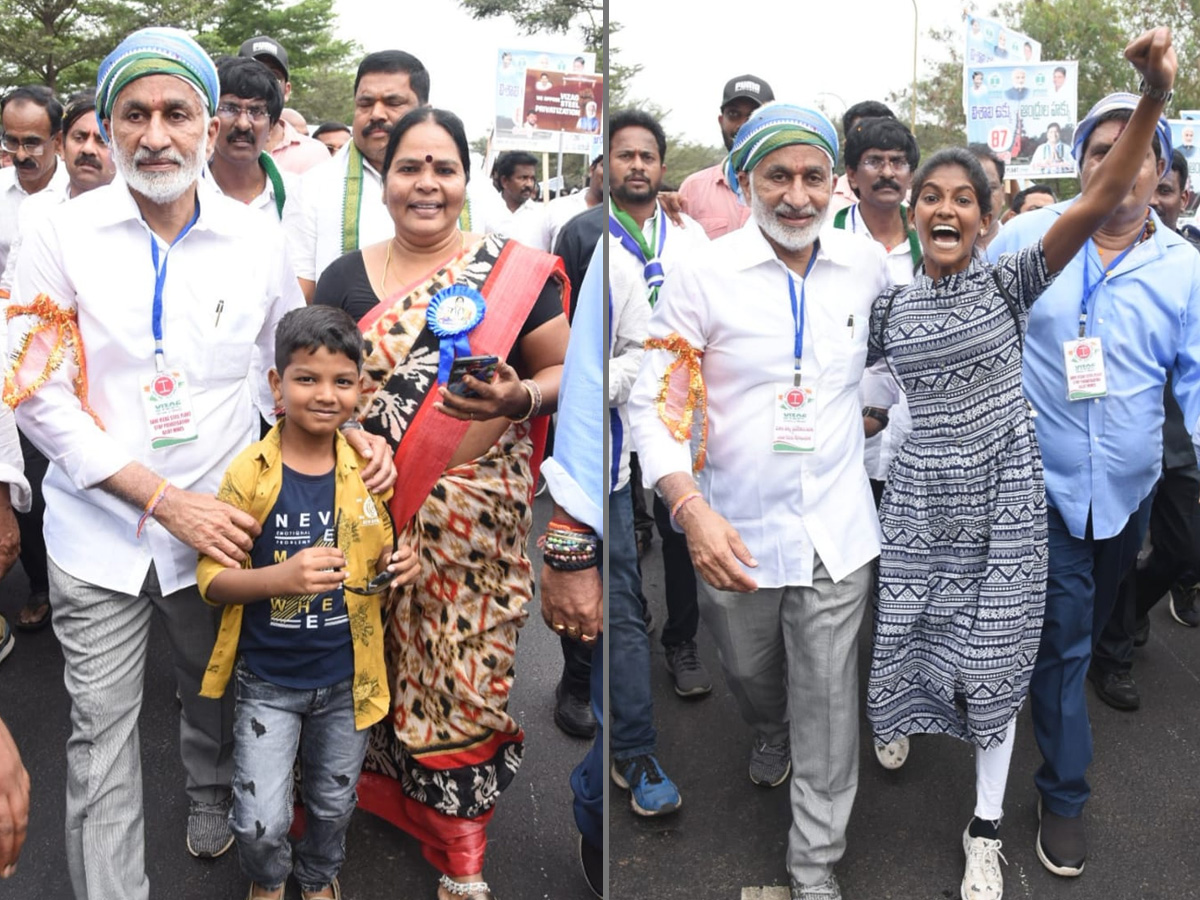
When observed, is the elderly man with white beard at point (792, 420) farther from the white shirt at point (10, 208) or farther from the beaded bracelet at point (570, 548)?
the white shirt at point (10, 208)

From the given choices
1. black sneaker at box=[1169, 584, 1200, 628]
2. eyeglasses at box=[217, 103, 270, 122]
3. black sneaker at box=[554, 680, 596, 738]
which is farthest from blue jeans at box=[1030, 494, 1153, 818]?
eyeglasses at box=[217, 103, 270, 122]

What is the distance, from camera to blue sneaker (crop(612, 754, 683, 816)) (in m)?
2.82

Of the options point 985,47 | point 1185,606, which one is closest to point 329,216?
point 1185,606

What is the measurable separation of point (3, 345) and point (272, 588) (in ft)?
3.21

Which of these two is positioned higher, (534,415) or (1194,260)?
(1194,260)

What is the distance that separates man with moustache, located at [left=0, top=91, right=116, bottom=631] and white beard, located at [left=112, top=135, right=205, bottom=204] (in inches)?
66.0

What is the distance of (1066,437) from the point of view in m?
2.72

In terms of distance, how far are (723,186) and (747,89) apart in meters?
0.44

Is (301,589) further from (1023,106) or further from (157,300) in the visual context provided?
(1023,106)

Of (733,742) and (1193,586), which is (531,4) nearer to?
(733,742)

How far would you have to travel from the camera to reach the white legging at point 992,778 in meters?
2.61

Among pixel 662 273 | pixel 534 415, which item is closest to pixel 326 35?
pixel 662 273

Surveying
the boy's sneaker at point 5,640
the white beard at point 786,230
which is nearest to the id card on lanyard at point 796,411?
the white beard at point 786,230

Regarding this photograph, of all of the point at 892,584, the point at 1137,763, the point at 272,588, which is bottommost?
the point at 1137,763
